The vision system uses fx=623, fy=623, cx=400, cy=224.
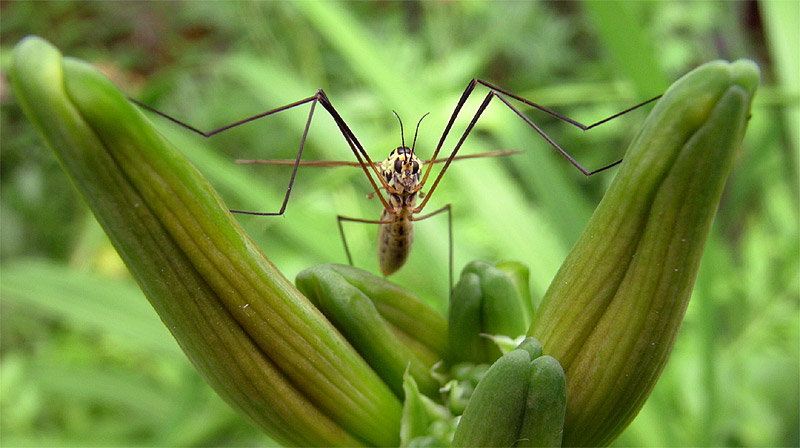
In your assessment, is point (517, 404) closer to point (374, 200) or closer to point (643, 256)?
point (643, 256)

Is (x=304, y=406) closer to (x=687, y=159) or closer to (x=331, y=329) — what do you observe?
(x=331, y=329)

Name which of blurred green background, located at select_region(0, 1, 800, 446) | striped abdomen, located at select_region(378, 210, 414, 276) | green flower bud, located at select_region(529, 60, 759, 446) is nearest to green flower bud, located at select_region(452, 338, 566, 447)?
green flower bud, located at select_region(529, 60, 759, 446)

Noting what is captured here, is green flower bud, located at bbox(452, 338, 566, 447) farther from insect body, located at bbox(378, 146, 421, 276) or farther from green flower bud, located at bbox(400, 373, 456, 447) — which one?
insect body, located at bbox(378, 146, 421, 276)

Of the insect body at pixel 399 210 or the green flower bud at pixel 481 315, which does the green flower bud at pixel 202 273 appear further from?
the insect body at pixel 399 210

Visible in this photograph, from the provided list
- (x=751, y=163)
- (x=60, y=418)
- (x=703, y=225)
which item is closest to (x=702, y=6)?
(x=751, y=163)

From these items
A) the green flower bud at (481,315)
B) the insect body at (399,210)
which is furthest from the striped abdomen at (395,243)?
the green flower bud at (481,315)
